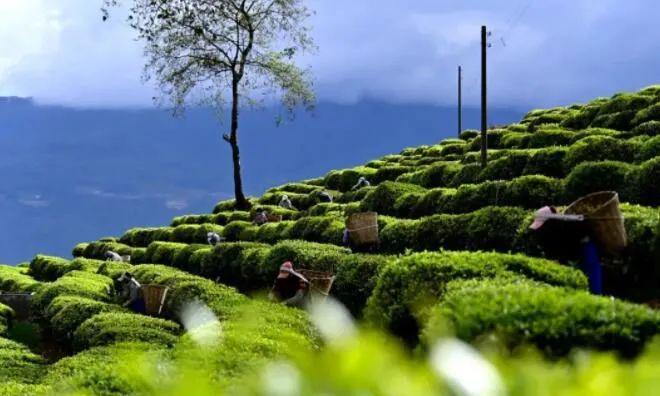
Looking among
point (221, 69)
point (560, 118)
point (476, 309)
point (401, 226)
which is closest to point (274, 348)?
point (476, 309)

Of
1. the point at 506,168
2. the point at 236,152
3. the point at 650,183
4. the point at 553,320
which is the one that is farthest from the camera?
the point at 236,152

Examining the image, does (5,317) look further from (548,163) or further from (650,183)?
(650,183)

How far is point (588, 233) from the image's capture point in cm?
896

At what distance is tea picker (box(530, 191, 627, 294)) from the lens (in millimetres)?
8805

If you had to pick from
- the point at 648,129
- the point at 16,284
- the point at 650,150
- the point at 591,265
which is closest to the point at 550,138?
the point at 648,129

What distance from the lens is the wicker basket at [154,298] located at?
53.7 feet

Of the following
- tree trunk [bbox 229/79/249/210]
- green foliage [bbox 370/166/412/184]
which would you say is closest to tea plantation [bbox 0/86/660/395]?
green foliage [bbox 370/166/412/184]

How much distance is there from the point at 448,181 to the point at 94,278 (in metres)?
11.0

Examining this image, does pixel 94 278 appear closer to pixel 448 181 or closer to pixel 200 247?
pixel 200 247

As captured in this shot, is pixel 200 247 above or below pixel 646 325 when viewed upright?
below

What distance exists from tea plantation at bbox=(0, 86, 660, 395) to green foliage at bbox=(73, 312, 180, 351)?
42mm

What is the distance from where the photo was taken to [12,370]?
42.1 feet

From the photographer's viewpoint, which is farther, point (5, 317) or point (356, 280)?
point (5, 317)

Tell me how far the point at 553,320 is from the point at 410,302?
3311 millimetres
